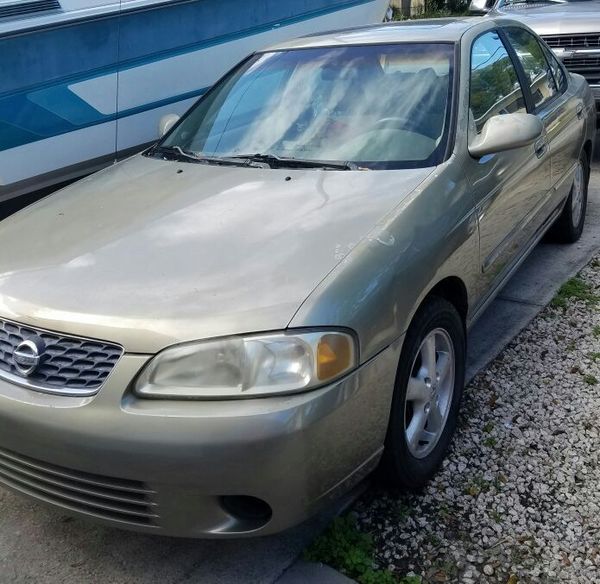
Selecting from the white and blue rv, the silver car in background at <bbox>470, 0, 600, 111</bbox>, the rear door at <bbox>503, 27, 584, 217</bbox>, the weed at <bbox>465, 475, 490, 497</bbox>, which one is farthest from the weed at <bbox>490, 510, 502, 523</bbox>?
the silver car in background at <bbox>470, 0, 600, 111</bbox>

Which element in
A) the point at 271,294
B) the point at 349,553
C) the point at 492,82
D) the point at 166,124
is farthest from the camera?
the point at 166,124

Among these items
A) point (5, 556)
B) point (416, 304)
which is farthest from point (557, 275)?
point (5, 556)

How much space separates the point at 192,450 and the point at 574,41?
6673mm

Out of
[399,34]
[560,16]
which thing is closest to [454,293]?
[399,34]

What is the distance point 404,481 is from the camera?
8.57 ft

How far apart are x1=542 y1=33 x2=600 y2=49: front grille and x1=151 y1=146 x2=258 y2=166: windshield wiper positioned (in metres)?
5.02

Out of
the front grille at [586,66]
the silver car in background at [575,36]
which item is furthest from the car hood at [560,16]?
the front grille at [586,66]

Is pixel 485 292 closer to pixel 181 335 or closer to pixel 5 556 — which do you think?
pixel 181 335

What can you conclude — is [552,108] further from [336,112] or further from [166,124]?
[166,124]

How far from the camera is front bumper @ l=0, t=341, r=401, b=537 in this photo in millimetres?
2023

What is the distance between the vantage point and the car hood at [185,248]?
217 centimetres

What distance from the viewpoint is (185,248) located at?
8.29 ft

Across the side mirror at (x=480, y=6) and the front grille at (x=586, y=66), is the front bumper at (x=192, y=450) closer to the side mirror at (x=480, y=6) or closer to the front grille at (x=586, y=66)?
the front grille at (x=586, y=66)

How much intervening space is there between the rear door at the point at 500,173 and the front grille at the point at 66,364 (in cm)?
166
